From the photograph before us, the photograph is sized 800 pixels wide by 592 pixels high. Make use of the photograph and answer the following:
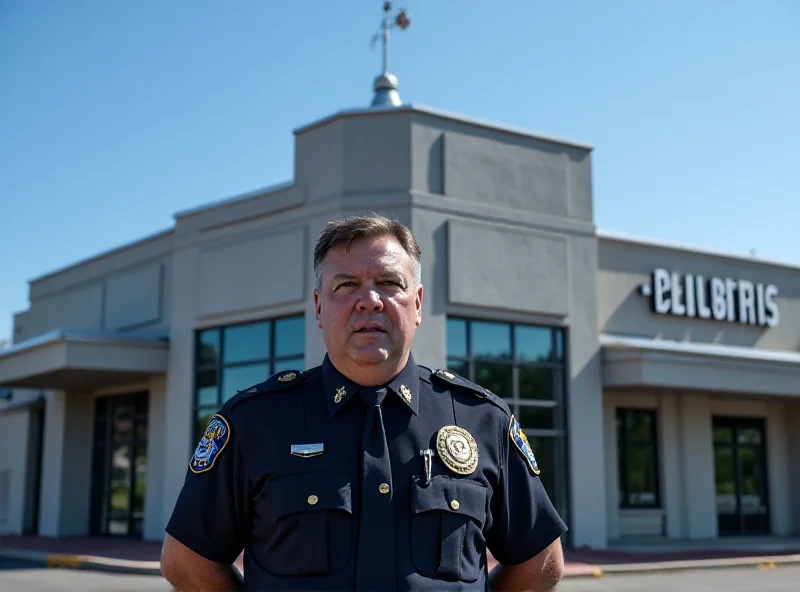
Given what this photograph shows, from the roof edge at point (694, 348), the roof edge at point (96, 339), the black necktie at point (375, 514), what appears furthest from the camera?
the roof edge at point (96, 339)

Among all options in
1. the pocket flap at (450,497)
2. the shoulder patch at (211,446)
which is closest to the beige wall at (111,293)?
the shoulder patch at (211,446)

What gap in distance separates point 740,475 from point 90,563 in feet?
44.8

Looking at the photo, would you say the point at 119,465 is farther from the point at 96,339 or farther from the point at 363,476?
the point at 363,476

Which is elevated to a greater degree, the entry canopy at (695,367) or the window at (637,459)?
the entry canopy at (695,367)

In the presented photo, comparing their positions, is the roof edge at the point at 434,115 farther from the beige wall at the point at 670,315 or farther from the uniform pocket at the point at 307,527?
the uniform pocket at the point at 307,527

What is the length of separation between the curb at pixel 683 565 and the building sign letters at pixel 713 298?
560cm

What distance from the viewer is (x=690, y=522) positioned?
63.6 ft

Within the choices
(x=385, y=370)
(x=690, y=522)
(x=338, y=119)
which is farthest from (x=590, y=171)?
(x=385, y=370)

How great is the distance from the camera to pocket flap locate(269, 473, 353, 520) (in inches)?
102

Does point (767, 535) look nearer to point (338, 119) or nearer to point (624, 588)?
point (624, 588)

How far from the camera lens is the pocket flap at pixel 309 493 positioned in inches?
102

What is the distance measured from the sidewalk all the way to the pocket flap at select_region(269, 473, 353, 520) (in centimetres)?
1114

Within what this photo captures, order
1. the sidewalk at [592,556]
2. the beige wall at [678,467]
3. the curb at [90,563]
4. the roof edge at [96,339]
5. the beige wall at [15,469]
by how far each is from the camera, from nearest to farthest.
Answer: the curb at [90,563]
the sidewalk at [592,556]
the roof edge at [96,339]
the beige wall at [678,467]
the beige wall at [15,469]

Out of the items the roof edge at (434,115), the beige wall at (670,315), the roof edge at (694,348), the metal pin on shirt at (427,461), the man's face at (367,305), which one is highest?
the roof edge at (434,115)
